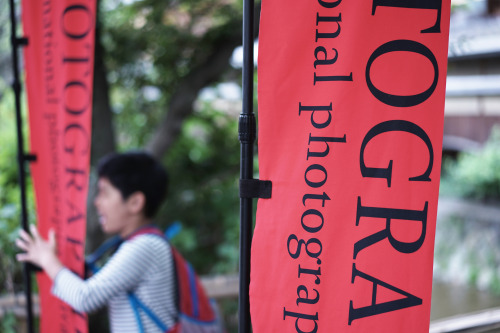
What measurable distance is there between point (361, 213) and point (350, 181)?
84 mm

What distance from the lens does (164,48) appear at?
4.51m

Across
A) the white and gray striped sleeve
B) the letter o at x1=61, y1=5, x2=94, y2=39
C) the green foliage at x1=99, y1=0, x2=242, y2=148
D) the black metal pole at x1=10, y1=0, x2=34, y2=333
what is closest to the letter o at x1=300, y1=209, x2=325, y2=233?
the white and gray striped sleeve

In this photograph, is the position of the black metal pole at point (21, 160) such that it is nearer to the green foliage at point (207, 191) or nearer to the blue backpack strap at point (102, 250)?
the blue backpack strap at point (102, 250)

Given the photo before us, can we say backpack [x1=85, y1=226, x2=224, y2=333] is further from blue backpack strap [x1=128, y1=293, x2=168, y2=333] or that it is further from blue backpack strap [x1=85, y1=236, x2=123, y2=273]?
blue backpack strap [x1=85, y1=236, x2=123, y2=273]

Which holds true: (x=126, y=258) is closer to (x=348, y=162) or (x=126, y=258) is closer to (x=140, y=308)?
(x=140, y=308)

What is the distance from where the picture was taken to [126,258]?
6.06 ft

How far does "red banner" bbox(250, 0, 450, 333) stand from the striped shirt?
2.11 ft

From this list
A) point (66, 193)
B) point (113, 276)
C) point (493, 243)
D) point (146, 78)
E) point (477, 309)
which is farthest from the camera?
point (493, 243)

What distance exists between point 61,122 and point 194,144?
11.3 ft

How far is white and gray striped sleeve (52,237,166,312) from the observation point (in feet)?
6.01

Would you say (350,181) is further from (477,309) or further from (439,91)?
(477,309)

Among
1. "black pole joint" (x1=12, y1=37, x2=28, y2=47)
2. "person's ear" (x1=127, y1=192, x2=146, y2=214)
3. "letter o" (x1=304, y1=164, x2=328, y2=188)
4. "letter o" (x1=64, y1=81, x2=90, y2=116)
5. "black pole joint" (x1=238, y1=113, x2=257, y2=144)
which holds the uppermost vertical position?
"black pole joint" (x1=12, y1=37, x2=28, y2=47)

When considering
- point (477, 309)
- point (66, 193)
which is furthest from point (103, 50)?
point (477, 309)

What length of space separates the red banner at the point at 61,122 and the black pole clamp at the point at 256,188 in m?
0.88
